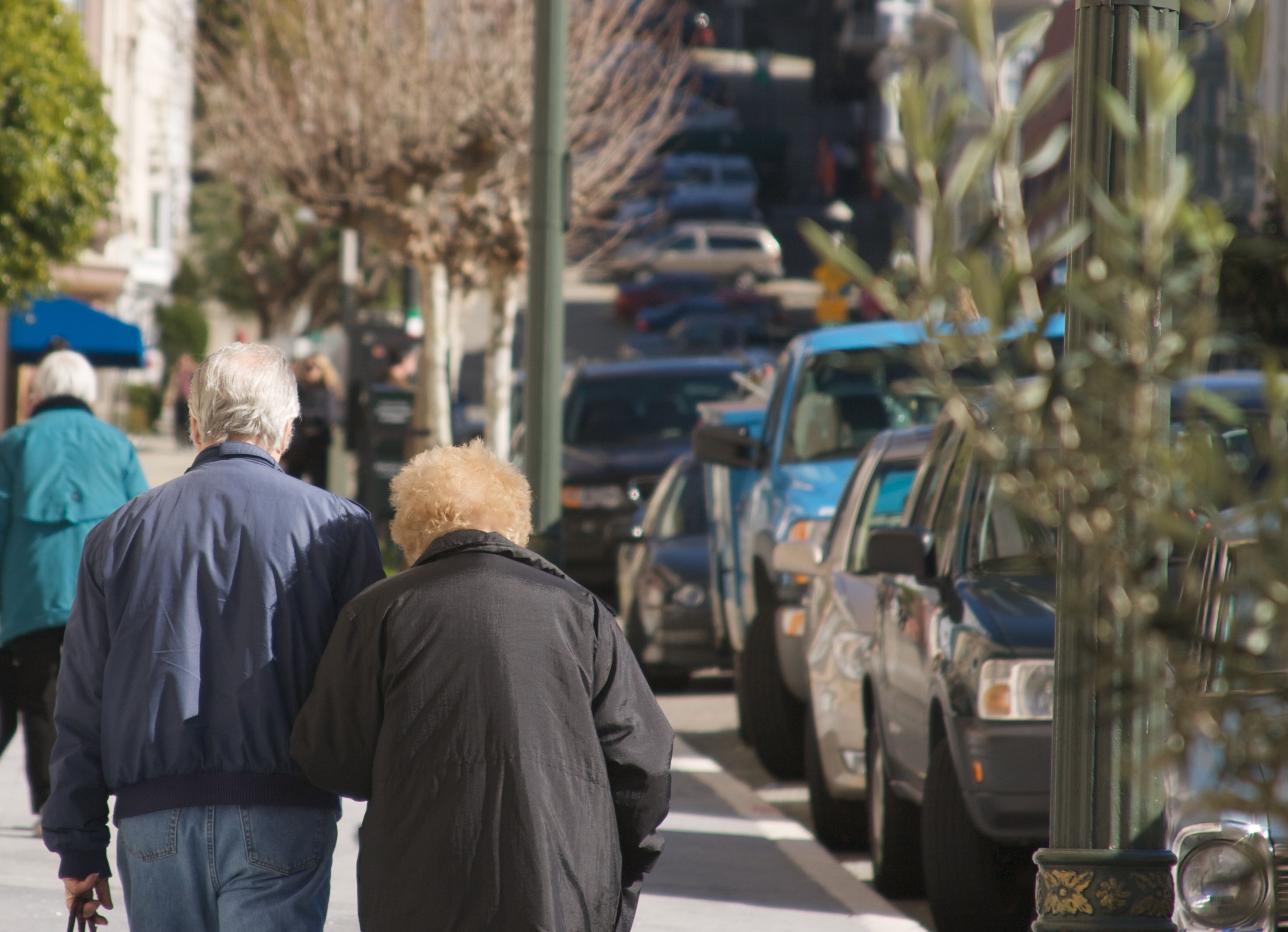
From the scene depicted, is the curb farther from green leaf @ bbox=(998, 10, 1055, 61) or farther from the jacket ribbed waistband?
green leaf @ bbox=(998, 10, 1055, 61)

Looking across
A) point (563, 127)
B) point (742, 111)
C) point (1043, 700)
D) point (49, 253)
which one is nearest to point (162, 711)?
point (1043, 700)

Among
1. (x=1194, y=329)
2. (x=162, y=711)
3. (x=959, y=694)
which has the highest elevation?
(x=1194, y=329)

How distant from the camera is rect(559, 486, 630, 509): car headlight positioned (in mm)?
Result: 15312

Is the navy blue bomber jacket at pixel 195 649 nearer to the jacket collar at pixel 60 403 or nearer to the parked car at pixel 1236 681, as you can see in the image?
the parked car at pixel 1236 681

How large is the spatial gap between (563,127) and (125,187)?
28200 millimetres

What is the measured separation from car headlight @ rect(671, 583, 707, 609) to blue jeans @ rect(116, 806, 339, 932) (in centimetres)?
852

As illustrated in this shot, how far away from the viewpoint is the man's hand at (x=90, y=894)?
3.85 metres

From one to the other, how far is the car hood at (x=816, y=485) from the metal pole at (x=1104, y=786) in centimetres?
595

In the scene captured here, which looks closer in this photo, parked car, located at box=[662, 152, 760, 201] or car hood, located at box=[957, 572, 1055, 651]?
car hood, located at box=[957, 572, 1055, 651]

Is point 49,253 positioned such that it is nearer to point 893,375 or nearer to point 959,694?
point 893,375

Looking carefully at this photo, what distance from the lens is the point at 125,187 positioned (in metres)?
36.2

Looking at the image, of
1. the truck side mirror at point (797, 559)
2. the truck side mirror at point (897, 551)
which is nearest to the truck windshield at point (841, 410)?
the truck side mirror at point (797, 559)

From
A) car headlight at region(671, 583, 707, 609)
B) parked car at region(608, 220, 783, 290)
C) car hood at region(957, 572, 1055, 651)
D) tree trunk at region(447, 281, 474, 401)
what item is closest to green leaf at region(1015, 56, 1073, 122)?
car hood at region(957, 572, 1055, 651)

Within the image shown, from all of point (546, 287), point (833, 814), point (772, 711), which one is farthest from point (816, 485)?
point (833, 814)
